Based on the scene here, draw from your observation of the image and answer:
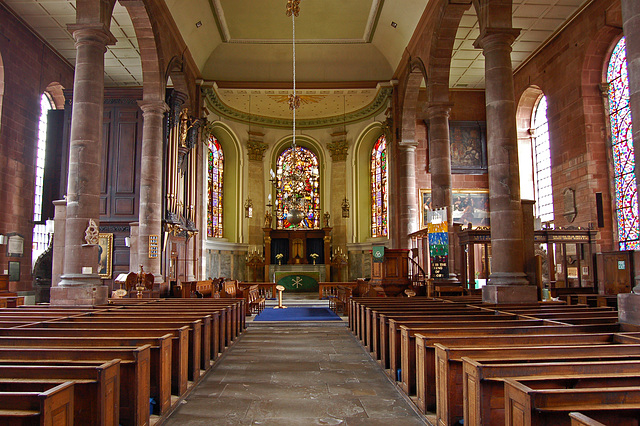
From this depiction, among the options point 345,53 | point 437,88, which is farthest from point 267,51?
point 437,88

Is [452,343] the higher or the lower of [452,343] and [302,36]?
the lower

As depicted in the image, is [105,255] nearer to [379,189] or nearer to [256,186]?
[256,186]

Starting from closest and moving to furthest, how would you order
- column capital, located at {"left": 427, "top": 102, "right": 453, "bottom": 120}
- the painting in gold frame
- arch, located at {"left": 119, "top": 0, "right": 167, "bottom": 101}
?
arch, located at {"left": 119, "top": 0, "right": 167, "bottom": 101} < column capital, located at {"left": 427, "top": 102, "right": 453, "bottom": 120} < the painting in gold frame

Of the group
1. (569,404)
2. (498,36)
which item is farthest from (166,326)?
(498,36)

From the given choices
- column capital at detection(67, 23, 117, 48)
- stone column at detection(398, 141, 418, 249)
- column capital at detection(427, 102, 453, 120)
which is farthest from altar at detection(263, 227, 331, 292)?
column capital at detection(67, 23, 117, 48)

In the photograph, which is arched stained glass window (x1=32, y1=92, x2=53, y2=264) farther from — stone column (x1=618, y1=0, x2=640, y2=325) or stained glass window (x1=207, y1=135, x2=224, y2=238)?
stone column (x1=618, y1=0, x2=640, y2=325)

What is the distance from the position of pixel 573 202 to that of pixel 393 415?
12.8 meters

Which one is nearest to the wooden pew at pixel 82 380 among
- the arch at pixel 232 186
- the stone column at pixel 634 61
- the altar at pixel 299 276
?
the stone column at pixel 634 61

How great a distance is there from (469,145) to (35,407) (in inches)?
742

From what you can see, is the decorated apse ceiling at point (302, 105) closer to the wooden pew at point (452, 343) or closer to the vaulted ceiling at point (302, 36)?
the vaulted ceiling at point (302, 36)

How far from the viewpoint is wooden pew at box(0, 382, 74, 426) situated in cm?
255

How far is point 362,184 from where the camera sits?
942 inches

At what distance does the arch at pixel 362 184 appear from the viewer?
77.3 feet

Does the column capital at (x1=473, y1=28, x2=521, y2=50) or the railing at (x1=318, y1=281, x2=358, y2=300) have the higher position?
the column capital at (x1=473, y1=28, x2=521, y2=50)
